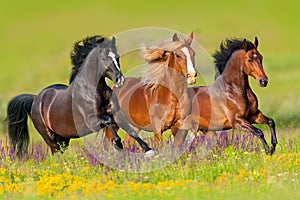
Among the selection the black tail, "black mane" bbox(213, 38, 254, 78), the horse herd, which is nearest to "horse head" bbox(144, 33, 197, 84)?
the horse herd

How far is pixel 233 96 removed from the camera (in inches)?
474

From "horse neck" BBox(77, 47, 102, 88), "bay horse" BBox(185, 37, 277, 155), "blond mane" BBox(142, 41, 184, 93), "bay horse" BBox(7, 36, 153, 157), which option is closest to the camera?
"bay horse" BBox(7, 36, 153, 157)

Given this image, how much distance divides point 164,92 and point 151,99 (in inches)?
12.9

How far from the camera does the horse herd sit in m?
10.5

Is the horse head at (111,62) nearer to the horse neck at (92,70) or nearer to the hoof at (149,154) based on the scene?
the horse neck at (92,70)

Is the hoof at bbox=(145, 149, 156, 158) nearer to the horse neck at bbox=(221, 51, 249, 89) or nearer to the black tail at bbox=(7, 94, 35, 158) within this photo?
the horse neck at bbox=(221, 51, 249, 89)

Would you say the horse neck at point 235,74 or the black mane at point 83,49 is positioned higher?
the black mane at point 83,49

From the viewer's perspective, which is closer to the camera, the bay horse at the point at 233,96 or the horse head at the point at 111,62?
the horse head at the point at 111,62

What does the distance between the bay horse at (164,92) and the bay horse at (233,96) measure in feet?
1.94

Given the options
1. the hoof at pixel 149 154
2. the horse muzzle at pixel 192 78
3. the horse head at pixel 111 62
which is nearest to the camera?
the hoof at pixel 149 154

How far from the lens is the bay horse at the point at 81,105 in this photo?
1027 cm

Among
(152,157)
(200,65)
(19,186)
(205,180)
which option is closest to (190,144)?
(152,157)

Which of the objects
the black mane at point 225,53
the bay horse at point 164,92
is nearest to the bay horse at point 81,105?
the bay horse at point 164,92

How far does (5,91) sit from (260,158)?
24784mm
